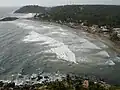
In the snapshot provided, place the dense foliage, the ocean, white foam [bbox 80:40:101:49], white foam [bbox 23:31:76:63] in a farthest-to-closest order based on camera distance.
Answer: the dense foliage, white foam [bbox 80:40:101:49], white foam [bbox 23:31:76:63], the ocean

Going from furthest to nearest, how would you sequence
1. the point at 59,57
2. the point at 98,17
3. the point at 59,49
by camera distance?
the point at 98,17 → the point at 59,49 → the point at 59,57

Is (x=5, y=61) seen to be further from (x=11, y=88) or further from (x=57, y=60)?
(x=11, y=88)

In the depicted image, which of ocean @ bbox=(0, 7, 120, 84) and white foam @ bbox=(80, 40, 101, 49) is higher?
ocean @ bbox=(0, 7, 120, 84)

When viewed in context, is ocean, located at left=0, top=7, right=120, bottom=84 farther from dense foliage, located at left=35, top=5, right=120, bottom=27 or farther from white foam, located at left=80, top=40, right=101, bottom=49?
dense foliage, located at left=35, top=5, right=120, bottom=27

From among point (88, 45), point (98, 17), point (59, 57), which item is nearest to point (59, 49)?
point (59, 57)

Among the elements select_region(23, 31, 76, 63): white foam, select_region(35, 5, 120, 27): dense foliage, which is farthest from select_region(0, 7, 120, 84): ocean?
select_region(35, 5, 120, 27): dense foliage

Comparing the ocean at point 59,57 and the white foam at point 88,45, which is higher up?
the ocean at point 59,57

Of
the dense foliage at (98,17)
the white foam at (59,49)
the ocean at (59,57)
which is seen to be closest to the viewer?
the ocean at (59,57)

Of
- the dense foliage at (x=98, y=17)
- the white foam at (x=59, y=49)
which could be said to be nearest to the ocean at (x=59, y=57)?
the white foam at (x=59, y=49)

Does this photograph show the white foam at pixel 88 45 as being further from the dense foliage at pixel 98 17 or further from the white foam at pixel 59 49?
the dense foliage at pixel 98 17

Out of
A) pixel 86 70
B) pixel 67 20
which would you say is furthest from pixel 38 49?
pixel 67 20

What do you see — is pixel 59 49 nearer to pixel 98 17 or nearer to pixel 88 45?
pixel 88 45
